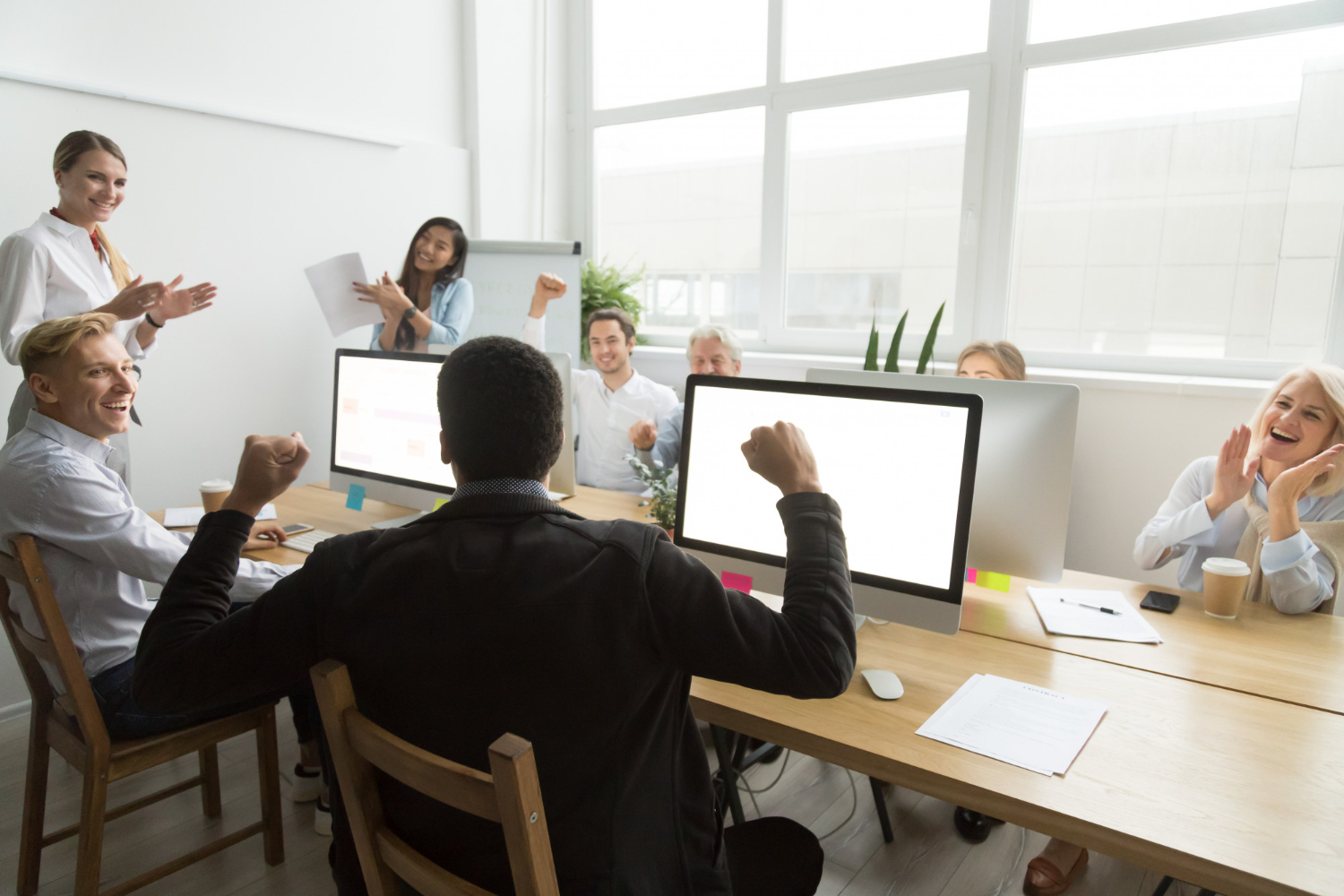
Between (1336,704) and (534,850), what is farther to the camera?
(1336,704)

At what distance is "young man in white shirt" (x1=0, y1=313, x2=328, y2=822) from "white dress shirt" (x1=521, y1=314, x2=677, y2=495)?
1696 millimetres

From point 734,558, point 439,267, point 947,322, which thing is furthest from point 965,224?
point 734,558

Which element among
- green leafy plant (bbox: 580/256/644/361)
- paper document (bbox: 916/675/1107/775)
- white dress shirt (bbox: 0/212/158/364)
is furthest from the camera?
green leafy plant (bbox: 580/256/644/361)

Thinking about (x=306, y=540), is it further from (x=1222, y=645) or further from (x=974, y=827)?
(x=1222, y=645)

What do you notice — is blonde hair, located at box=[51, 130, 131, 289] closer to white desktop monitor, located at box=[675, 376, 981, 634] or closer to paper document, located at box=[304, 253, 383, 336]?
paper document, located at box=[304, 253, 383, 336]

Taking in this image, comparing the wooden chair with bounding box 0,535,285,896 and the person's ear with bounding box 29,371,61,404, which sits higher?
the person's ear with bounding box 29,371,61,404

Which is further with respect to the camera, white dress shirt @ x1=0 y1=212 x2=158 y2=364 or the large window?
the large window

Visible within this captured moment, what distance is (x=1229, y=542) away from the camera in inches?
77.7

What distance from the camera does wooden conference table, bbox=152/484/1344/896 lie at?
0.96 metres

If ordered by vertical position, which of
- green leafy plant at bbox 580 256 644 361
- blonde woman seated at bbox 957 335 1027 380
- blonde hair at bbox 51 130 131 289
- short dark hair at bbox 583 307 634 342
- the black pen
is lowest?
the black pen

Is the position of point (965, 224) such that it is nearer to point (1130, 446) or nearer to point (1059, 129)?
point (1059, 129)

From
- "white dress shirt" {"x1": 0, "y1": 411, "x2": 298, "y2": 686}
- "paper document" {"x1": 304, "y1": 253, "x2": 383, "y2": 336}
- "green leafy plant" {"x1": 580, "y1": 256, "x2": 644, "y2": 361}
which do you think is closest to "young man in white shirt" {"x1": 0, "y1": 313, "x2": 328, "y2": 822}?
"white dress shirt" {"x1": 0, "y1": 411, "x2": 298, "y2": 686}

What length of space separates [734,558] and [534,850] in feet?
2.71

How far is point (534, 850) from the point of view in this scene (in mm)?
791
